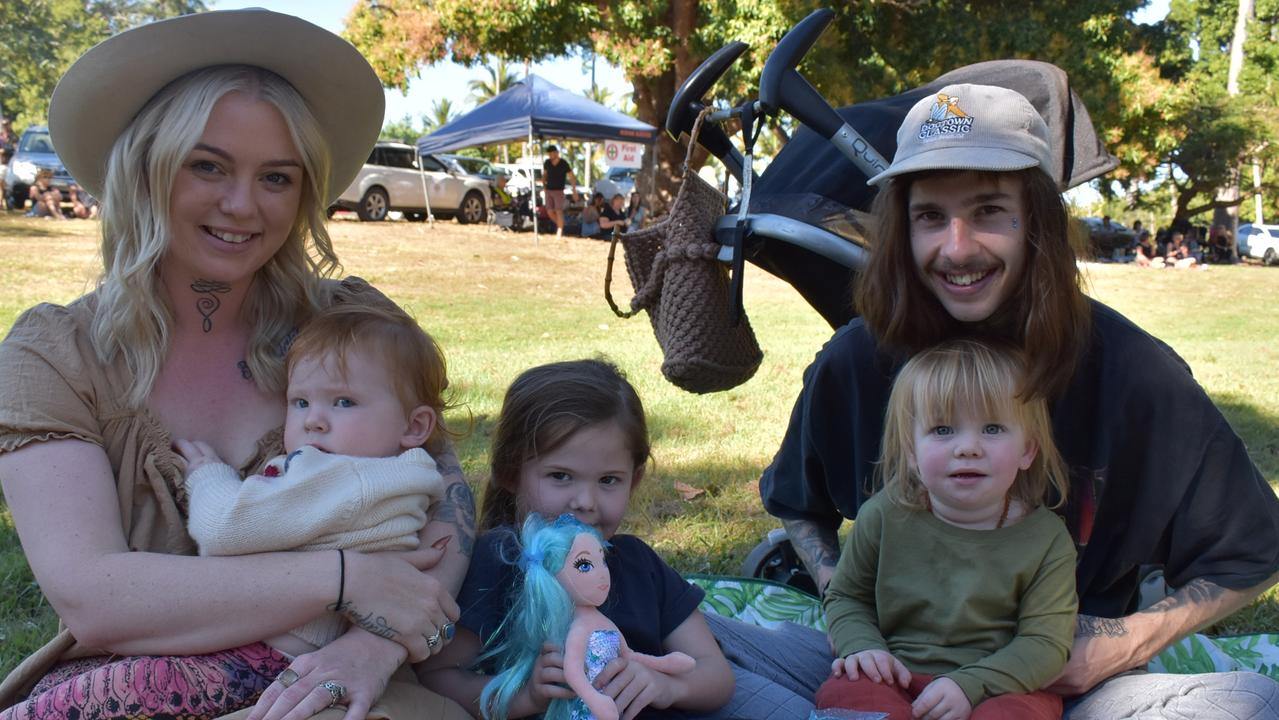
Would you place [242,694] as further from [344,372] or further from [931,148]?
[931,148]

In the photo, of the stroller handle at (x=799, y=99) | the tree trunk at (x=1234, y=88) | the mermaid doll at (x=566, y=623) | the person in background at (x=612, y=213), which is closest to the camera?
the mermaid doll at (x=566, y=623)

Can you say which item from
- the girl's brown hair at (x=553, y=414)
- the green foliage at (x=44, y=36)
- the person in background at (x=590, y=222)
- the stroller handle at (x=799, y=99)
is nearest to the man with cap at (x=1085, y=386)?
the stroller handle at (x=799, y=99)

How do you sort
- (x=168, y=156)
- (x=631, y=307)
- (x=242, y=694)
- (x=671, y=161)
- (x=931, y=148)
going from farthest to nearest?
(x=671, y=161) < (x=631, y=307) < (x=931, y=148) < (x=168, y=156) < (x=242, y=694)

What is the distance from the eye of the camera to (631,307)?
3.40m

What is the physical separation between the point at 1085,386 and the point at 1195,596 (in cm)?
50

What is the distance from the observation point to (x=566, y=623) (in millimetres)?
1986

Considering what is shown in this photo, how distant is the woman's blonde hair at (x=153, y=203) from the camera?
2082 millimetres

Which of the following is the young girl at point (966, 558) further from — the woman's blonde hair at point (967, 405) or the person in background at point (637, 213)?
the person in background at point (637, 213)

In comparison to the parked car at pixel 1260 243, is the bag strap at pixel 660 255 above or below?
above

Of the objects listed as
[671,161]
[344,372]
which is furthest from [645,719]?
[671,161]

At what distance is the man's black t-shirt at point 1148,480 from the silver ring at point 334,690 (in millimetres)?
1604

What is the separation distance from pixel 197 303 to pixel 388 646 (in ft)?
2.83

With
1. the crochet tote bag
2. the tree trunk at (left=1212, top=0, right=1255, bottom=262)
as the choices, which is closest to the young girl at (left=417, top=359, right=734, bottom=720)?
the crochet tote bag

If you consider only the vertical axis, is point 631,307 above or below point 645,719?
above
